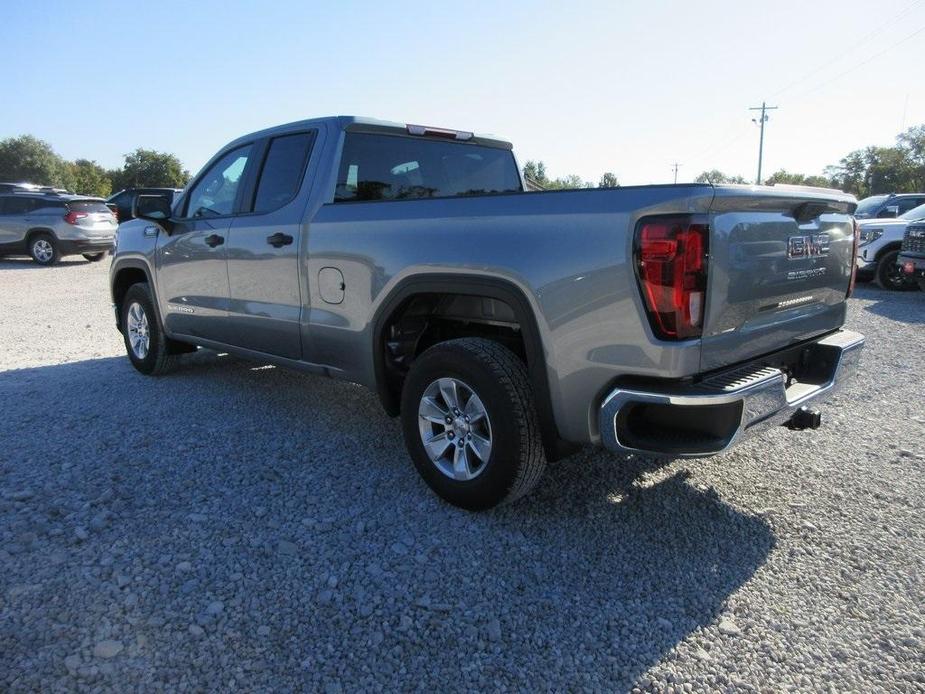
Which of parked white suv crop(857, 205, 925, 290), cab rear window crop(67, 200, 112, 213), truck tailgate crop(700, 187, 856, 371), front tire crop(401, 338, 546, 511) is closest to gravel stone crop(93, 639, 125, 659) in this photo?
front tire crop(401, 338, 546, 511)

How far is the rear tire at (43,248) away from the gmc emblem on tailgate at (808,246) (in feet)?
56.8

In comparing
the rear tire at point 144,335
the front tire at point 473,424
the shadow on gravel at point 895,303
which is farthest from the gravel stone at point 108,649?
the shadow on gravel at point 895,303

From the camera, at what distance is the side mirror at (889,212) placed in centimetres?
1362

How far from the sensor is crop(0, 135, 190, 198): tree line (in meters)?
64.9

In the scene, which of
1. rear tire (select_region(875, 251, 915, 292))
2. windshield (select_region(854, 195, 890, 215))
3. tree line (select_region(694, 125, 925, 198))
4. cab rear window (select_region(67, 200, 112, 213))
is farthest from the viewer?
tree line (select_region(694, 125, 925, 198))

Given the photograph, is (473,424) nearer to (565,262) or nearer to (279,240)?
(565,262)

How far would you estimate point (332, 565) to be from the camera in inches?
109

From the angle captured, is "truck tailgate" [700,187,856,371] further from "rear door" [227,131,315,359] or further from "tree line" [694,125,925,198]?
"tree line" [694,125,925,198]

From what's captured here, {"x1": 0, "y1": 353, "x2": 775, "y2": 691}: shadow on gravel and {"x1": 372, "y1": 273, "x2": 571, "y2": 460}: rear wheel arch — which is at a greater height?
{"x1": 372, "y1": 273, "x2": 571, "y2": 460}: rear wheel arch

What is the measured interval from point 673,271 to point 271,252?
262 cm

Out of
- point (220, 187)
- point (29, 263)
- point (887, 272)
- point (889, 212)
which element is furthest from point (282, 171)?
point (29, 263)

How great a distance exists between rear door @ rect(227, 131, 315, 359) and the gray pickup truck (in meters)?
0.01

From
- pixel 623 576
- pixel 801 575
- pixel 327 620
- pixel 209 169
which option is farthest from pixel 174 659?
pixel 209 169

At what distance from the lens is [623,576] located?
2.71 m
